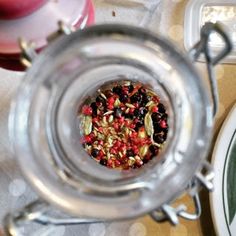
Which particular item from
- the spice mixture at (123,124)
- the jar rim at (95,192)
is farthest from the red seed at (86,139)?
the jar rim at (95,192)

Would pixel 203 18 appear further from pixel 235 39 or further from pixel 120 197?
pixel 120 197

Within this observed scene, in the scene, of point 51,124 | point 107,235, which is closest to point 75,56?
point 51,124

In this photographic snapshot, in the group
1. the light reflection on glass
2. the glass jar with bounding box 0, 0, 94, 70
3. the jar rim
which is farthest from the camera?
the light reflection on glass

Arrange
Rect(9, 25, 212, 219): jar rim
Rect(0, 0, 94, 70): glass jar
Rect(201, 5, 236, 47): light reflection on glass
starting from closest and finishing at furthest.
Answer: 1. Rect(9, 25, 212, 219): jar rim
2. Rect(0, 0, 94, 70): glass jar
3. Rect(201, 5, 236, 47): light reflection on glass

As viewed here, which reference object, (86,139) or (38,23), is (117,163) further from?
(38,23)

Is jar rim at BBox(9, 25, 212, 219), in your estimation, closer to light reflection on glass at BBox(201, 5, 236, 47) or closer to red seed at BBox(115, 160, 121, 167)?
red seed at BBox(115, 160, 121, 167)

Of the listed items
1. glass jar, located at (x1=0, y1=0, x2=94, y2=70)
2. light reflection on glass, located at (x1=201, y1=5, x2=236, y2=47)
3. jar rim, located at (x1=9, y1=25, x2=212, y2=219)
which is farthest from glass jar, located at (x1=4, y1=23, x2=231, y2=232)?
light reflection on glass, located at (x1=201, y1=5, x2=236, y2=47)

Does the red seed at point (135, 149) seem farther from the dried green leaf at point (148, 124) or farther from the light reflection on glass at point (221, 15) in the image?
the light reflection on glass at point (221, 15)

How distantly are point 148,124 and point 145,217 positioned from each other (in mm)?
101

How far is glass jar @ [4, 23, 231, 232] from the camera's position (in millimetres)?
308

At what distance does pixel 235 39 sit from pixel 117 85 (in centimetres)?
17

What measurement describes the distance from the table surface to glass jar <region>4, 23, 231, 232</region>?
0.55 feet

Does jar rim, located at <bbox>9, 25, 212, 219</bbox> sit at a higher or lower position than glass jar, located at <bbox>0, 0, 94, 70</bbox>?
lower

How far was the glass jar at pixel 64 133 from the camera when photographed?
31 centimetres
